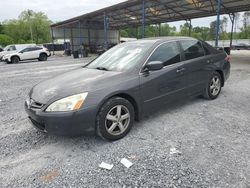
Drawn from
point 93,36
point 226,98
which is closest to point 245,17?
point 93,36

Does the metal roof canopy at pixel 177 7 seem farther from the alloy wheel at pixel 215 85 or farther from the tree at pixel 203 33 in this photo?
the tree at pixel 203 33

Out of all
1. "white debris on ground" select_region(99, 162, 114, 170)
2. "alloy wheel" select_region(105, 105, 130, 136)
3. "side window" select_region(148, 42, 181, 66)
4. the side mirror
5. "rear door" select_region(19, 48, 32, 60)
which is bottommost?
"white debris on ground" select_region(99, 162, 114, 170)

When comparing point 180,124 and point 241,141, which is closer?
point 241,141

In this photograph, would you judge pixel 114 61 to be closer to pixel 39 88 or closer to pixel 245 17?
pixel 39 88

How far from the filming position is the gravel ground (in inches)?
91.1

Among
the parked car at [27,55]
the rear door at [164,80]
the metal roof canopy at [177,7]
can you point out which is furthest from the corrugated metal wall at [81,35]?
the rear door at [164,80]

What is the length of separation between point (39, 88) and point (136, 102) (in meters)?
1.57

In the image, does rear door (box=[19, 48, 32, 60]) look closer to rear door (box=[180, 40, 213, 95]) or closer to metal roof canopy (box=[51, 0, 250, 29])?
metal roof canopy (box=[51, 0, 250, 29])

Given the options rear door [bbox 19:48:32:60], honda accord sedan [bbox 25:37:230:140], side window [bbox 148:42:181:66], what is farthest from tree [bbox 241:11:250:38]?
side window [bbox 148:42:181:66]

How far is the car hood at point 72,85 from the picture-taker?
9.40ft

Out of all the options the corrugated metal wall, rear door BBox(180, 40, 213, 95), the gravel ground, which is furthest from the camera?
the corrugated metal wall

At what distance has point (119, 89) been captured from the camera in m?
3.06

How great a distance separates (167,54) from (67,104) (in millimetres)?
2130

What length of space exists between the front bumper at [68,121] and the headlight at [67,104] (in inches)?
2.3
